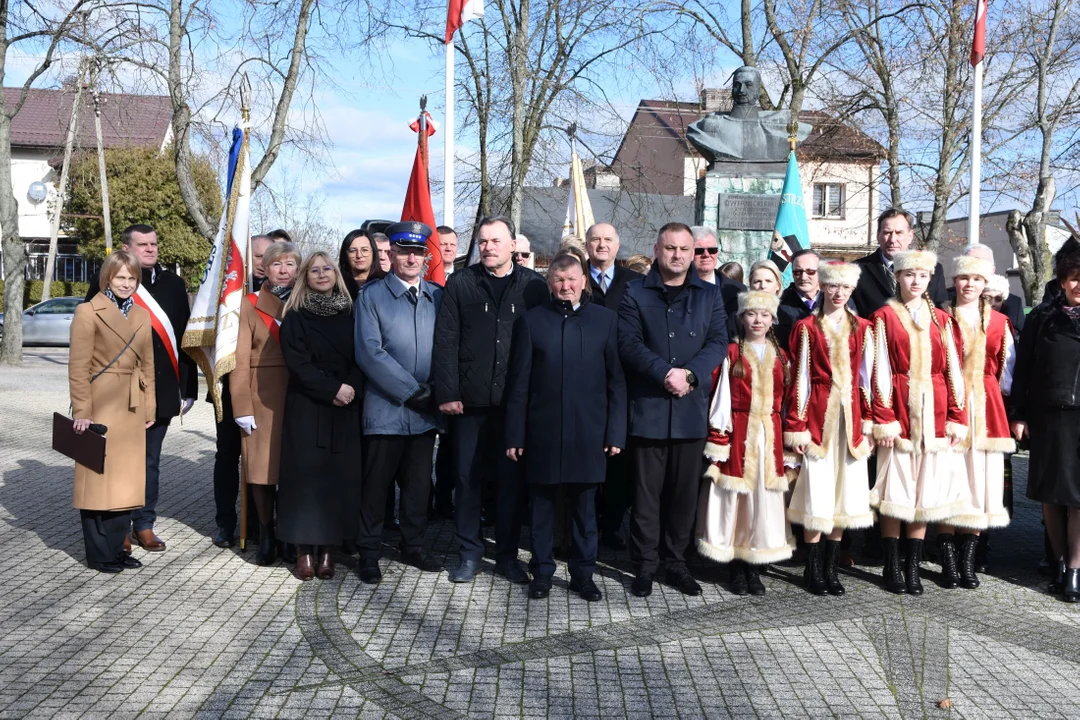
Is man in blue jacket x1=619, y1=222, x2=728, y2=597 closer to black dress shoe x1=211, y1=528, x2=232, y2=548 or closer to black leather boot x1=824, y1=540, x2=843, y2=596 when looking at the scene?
black leather boot x1=824, y1=540, x2=843, y2=596

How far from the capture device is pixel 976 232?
10695 millimetres

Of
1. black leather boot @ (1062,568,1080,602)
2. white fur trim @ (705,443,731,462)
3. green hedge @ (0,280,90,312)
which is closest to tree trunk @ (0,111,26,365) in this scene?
green hedge @ (0,280,90,312)

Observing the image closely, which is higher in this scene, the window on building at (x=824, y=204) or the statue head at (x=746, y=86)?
the window on building at (x=824, y=204)

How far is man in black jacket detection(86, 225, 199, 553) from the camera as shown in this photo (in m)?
6.84

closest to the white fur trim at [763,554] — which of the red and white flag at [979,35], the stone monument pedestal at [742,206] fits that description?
the stone monument pedestal at [742,206]

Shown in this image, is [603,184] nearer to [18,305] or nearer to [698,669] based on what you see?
[18,305]

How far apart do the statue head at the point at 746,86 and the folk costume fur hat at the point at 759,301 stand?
16.9 ft

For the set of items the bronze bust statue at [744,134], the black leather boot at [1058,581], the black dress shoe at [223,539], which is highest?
the bronze bust statue at [744,134]

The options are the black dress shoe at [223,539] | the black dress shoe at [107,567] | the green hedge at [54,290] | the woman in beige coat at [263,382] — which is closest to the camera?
the black dress shoe at [107,567]

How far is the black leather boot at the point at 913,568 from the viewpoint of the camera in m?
6.04

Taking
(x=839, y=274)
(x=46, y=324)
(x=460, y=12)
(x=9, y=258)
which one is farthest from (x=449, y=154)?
(x=46, y=324)

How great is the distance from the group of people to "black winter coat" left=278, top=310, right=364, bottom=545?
0.01m

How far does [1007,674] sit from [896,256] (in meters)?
2.52

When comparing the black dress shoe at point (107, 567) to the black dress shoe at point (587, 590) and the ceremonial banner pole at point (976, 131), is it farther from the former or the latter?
the ceremonial banner pole at point (976, 131)
